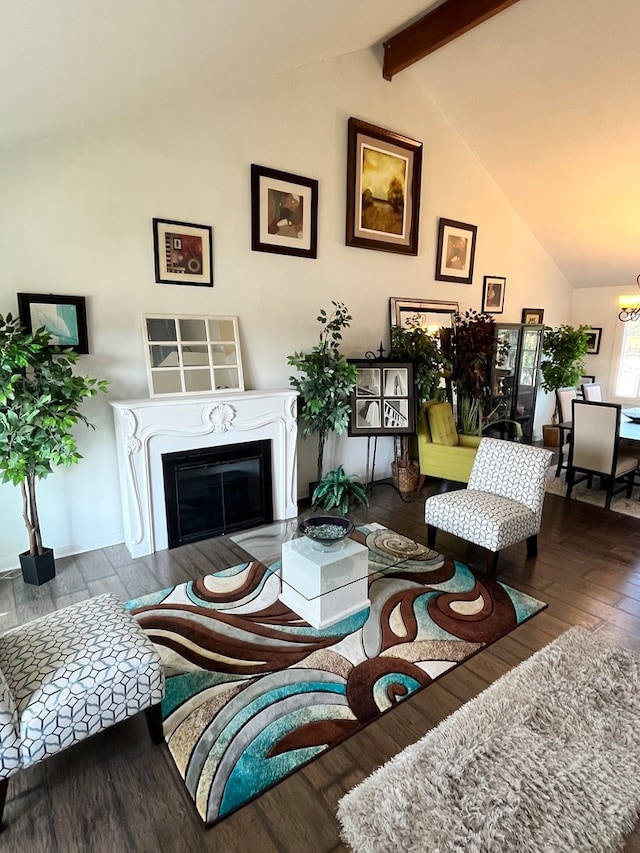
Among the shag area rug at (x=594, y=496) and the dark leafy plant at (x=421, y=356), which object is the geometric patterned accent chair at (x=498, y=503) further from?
the shag area rug at (x=594, y=496)

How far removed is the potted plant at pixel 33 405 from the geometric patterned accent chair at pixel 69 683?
110cm

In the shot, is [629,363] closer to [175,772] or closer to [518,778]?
[518,778]

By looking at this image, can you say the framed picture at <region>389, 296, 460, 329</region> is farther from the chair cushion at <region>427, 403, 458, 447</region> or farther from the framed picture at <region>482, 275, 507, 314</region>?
the chair cushion at <region>427, 403, 458, 447</region>

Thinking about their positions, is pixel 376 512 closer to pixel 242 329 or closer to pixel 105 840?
pixel 242 329

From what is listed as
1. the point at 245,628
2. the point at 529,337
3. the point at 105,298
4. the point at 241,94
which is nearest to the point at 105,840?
the point at 245,628

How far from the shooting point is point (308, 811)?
155cm

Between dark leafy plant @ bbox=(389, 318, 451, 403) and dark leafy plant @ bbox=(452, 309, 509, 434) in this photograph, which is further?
dark leafy plant @ bbox=(452, 309, 509, 434)

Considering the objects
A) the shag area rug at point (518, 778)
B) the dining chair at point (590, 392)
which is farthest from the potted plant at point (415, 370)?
the shag area rug at point (518, 778)

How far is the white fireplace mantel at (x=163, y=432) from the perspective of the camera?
10.3ft

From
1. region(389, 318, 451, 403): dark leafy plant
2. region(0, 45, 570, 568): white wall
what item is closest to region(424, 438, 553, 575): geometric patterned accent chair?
region(389, 318, 451, 403): dark leafy plant

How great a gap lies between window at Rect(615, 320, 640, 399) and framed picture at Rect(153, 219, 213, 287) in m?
6.11

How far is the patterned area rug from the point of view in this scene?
1.76 metres

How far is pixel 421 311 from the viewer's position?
498 centimetres

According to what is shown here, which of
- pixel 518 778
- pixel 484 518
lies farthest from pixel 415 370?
pixel 518 778
